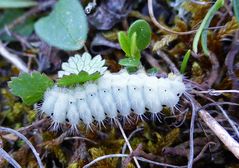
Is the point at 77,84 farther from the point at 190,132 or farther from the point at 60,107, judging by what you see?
the point at 190,132

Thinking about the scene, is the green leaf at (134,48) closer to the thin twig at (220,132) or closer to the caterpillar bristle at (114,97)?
the caterpillar bristle at (114,97)

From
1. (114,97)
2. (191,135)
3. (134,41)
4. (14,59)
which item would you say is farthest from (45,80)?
(191,135)

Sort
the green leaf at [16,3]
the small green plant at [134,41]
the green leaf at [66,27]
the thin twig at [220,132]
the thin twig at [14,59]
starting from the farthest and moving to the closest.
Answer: the green leaf at [16,3], the thin twig at [14,59], the green leaf at [66,27], the small green plant at [134,41], the thin twig at [220,132]

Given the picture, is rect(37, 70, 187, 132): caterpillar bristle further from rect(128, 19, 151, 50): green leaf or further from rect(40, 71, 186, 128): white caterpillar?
rect(128, 19, 151, 50): green leaf

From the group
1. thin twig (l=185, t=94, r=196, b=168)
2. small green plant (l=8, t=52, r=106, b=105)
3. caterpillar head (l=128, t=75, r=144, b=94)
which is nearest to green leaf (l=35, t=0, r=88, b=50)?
small green plant (l=8, t=52, r=106, b=105)

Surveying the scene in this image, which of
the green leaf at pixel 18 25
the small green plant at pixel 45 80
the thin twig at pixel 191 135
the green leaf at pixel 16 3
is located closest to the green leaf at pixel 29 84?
the small green plant at pixel 45 80

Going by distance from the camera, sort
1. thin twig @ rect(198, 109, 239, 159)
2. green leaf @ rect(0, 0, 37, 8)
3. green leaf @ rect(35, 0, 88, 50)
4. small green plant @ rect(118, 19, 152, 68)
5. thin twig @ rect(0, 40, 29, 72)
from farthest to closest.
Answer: green leaf @ rect(0, 0, 37, 8), thin twig @ rect(0, 40, 29, 72), green leaf @ rect(35, 0, 88, 50), small green plant @ rect(118, 19, 152, 68), thin twig @ rect(198, 109, 239, 159)

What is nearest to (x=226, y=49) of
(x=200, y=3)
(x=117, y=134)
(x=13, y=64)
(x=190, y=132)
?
(x=200, y=3)
